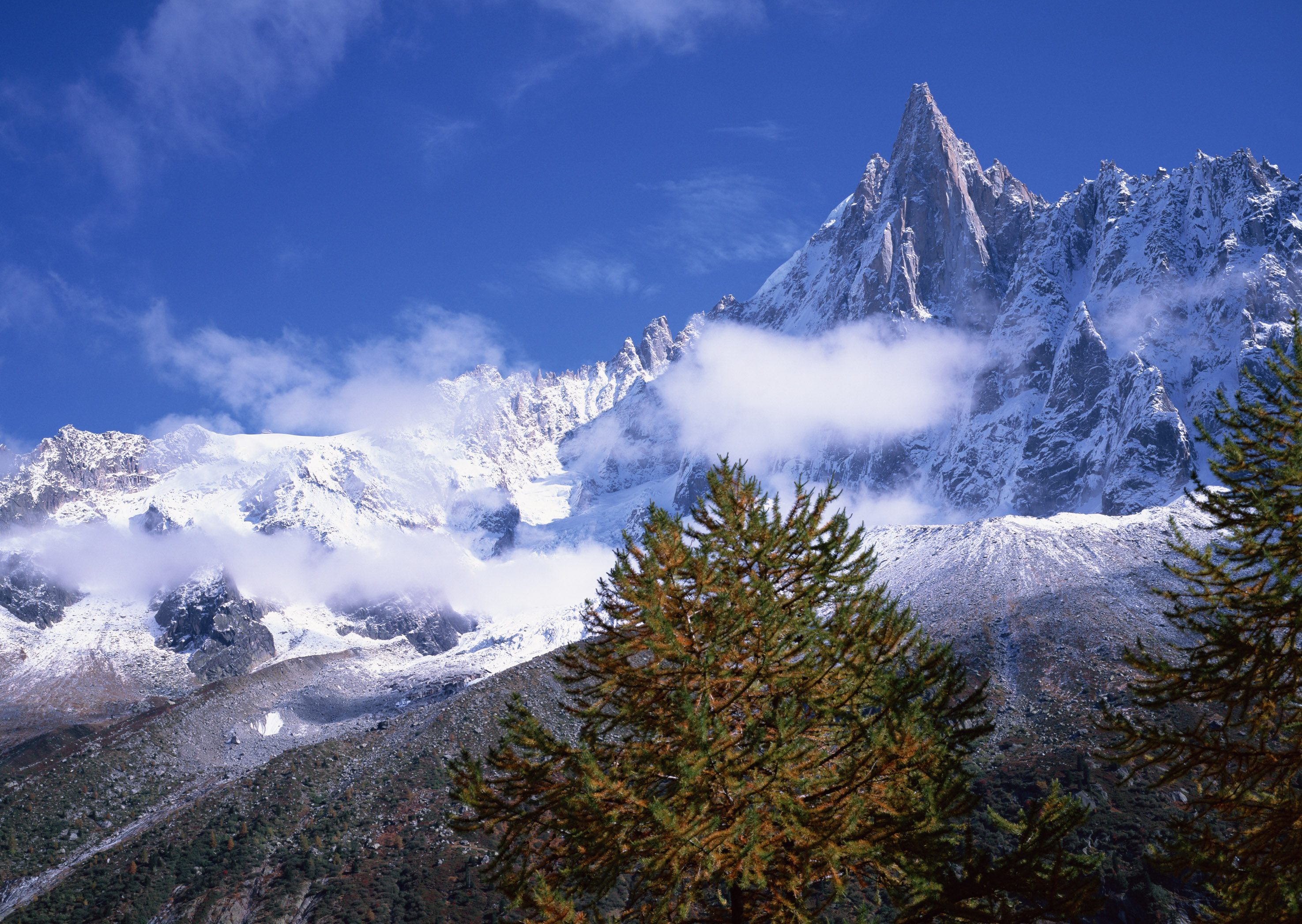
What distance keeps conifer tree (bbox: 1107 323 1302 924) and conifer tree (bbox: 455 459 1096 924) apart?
3.14m

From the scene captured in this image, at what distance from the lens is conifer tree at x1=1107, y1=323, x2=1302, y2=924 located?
33.6 feet

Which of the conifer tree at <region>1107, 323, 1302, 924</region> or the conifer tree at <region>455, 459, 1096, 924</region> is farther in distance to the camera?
the conifer tree at <region>1107, 323, 1302, 924</region>

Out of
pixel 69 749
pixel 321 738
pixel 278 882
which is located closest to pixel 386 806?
pixel 278 882

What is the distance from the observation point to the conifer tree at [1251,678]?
10.2m

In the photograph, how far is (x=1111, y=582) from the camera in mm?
132250

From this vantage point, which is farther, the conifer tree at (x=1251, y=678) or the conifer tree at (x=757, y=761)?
the conifer tree at (x=1251, y=678)

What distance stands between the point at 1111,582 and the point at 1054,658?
99.5 ft

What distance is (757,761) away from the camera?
8.55 m

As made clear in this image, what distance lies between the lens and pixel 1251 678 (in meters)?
10.6

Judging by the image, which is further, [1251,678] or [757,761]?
[1251,678]

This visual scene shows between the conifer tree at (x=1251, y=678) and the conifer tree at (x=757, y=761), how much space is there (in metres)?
3.14

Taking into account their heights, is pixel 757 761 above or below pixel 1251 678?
above

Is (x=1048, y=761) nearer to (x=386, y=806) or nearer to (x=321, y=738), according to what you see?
(x=386, y=806)

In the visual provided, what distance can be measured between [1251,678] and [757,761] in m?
7.08
